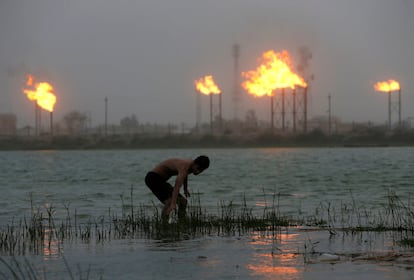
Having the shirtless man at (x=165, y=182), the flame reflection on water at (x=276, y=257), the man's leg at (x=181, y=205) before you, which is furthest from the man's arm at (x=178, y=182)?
the flame reflection on water at (x=276, y=257)

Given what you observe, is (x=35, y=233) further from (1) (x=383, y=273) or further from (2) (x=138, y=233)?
(1) (x=383, y=273)

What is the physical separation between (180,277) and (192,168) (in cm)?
483

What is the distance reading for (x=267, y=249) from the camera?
1348 centimetres

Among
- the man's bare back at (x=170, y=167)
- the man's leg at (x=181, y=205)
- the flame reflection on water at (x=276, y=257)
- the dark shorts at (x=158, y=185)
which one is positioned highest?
the man's bare back at (x=170, y=167)

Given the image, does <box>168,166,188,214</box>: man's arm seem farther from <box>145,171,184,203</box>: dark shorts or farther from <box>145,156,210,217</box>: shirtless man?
<box>145,171,184,203</box>: dark shorts

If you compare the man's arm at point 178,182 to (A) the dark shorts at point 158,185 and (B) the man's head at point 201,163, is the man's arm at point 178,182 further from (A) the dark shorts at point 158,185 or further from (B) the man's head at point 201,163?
(A) the dark shorts at point 158,185

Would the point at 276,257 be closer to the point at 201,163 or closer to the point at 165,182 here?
the point at 201,163

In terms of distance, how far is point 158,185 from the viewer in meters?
16.7

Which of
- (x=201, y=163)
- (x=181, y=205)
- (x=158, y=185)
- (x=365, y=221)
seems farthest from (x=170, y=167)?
(x=365, y=221)

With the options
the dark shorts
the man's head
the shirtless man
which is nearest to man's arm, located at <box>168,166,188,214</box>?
the shirtless man

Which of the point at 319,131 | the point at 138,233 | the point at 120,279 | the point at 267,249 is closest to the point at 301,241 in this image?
the point at 267,249

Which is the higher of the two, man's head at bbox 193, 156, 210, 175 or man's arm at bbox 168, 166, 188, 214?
man's head at bbox 193, 156, 210, 175

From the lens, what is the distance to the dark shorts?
16656 millimetres

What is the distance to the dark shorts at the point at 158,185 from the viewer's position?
16.7 meters
